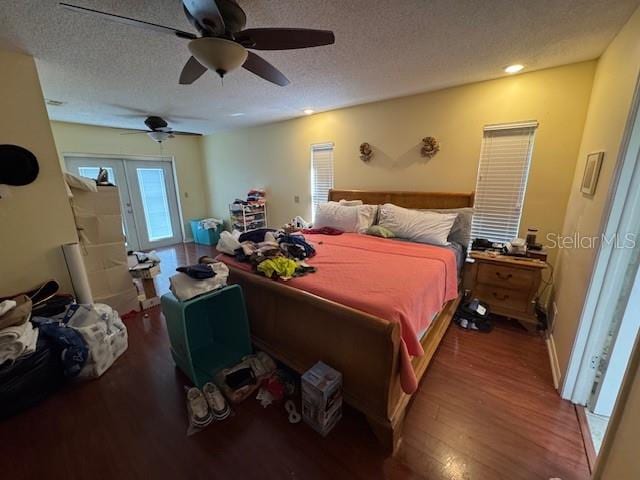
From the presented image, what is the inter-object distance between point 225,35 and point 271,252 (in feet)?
4.51

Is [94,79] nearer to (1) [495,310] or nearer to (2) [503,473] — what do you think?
(2) [503,473]

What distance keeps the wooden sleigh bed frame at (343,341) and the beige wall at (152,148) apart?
4356mm

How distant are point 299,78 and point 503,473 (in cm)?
321

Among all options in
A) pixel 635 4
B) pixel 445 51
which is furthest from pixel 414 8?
pixel 635 4

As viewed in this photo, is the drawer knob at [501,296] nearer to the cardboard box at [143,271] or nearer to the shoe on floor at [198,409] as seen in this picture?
the shoe on floor at [198,409]

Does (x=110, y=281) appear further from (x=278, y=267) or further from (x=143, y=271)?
(x=278, y=267)

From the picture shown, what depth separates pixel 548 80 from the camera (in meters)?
2.30

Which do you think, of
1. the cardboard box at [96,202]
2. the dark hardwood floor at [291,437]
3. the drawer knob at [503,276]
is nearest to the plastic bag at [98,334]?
the dark hardwood floor at [291,437]

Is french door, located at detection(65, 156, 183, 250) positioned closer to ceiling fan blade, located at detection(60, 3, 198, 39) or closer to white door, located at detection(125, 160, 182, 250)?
white door, located at detection(125, 160, 182, 250)

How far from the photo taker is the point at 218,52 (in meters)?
1.28

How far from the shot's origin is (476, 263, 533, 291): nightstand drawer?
228cm

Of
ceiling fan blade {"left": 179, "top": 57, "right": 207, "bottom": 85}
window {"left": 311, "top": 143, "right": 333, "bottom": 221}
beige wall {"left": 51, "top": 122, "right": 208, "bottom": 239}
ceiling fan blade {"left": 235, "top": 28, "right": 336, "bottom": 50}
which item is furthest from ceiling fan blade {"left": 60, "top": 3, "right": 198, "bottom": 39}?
beige wall {"left": 51, "top": 122, "right": 208, "bottom": 239}

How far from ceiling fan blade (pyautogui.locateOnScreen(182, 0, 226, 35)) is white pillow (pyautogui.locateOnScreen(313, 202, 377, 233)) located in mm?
2182

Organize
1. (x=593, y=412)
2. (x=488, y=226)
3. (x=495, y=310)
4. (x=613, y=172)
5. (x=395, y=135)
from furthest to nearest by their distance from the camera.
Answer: (x=395, y=135) → (x=488, y=226) → (x=495, y=310) → (x=593, y=412) → (x=613, y=172)
